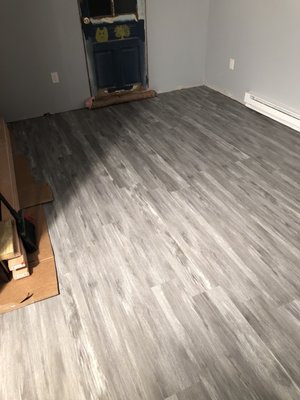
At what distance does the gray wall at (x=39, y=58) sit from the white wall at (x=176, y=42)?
0.84m

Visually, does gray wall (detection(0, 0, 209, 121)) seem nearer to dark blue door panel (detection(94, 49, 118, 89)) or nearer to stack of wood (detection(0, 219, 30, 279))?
dark blue door panel (detection(94, 49, 118, 89))

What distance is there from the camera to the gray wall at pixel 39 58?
9.65 ft

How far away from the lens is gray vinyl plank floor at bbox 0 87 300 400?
127 centimetres

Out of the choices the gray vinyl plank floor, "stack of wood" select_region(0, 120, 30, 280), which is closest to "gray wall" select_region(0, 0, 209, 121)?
the gray vinyl plank floor

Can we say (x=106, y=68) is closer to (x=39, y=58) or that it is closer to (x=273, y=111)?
(x=39, y=58)

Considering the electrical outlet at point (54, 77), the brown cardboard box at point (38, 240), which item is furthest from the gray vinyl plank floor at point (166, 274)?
the electrical outlet at point (54, 77)

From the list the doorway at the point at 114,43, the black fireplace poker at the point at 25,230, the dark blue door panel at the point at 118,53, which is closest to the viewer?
the black fireplace poker at the point at 25,230

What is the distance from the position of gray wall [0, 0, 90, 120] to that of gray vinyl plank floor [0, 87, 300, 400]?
672 mm

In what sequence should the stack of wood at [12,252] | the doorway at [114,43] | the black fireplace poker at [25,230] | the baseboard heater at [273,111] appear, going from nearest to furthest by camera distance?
the stack of wood at [12,252] → the black fireplace poker at [25,230] → the baseboard heater at [273,111] → the doorway at [114,43]

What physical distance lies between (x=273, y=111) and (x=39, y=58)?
235cm

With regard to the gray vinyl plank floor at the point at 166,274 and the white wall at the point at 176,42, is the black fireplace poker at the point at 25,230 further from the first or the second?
the white wall at the point at 176,42

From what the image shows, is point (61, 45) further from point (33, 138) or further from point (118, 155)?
point (118, 155)

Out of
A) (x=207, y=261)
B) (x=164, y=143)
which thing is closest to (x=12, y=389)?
(x=207, y=261)

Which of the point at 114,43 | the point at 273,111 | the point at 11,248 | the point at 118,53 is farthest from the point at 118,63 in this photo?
the point at 11,248
